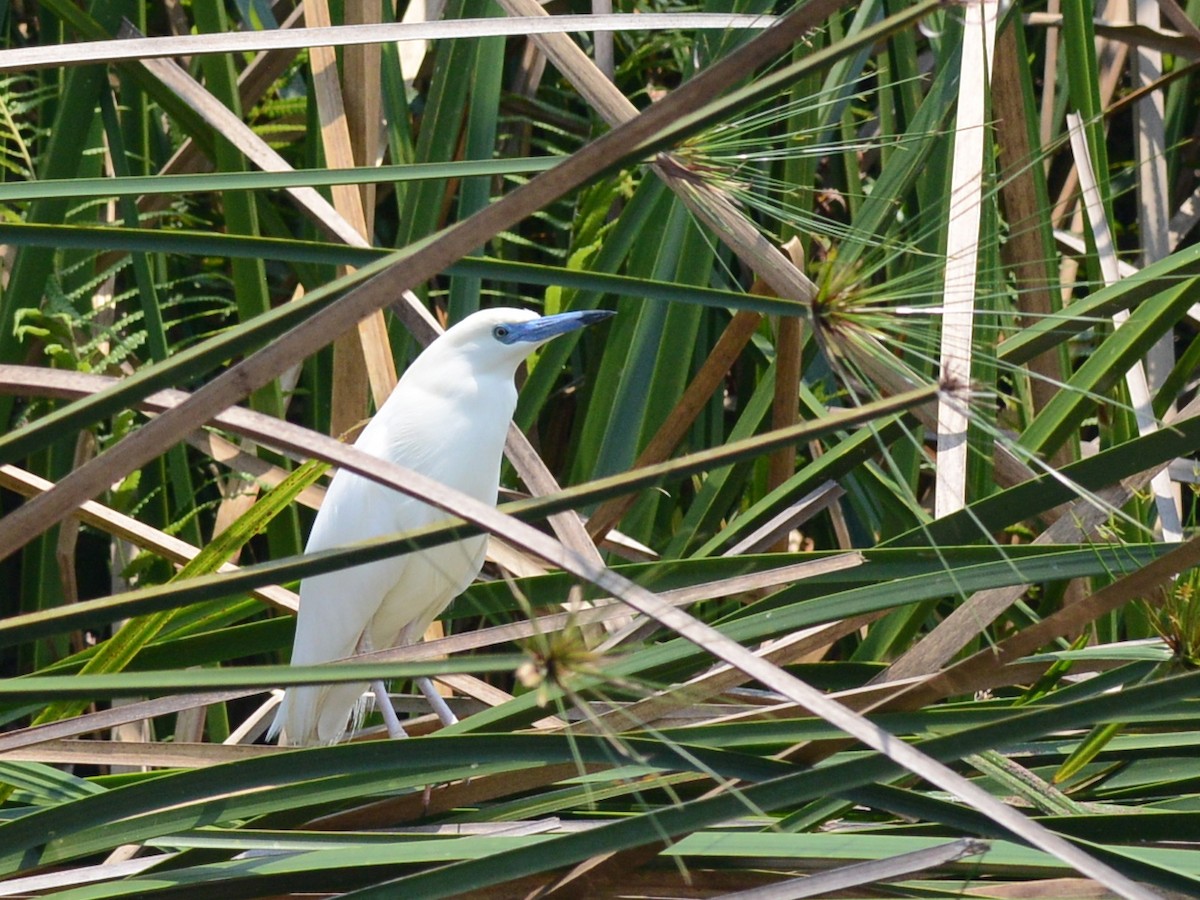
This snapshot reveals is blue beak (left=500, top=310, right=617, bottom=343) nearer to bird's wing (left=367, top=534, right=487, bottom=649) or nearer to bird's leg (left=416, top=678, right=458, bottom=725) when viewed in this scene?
bird's wing (left=367, top=534, right=487, bottom=649)

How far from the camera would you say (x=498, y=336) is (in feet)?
6.48

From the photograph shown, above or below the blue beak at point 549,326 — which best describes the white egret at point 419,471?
below

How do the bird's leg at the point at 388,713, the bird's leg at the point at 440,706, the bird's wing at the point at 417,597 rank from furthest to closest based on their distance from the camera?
the bird's wing at the point at 417,597 < the bird's leg at the point at 388,713 < the bird's leg at the point at 440,706

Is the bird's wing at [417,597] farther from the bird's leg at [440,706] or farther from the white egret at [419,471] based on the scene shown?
the bird's leg at [440,706]

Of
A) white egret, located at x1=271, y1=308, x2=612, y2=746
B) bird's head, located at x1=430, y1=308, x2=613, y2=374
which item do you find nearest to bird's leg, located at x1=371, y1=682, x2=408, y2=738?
white egret, located at x1=271, y1=308, x2=612, y2=746

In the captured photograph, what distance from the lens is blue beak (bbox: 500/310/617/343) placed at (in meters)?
1.80

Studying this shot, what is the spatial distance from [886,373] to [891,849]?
59 centimetres

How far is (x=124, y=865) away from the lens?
124 cm

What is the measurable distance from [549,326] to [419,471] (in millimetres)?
368

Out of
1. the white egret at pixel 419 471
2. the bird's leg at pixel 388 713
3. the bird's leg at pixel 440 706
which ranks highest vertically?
the white egret at pixel 419 471

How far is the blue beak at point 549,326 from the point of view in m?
1.80

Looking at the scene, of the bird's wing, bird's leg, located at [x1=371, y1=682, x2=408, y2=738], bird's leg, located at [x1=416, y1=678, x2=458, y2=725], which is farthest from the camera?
the bird's wing

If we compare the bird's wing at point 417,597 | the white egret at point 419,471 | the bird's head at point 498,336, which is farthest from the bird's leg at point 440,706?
the bird's head at point 498,336

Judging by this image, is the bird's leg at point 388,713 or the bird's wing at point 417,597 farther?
the bird's wing at point 417,597
